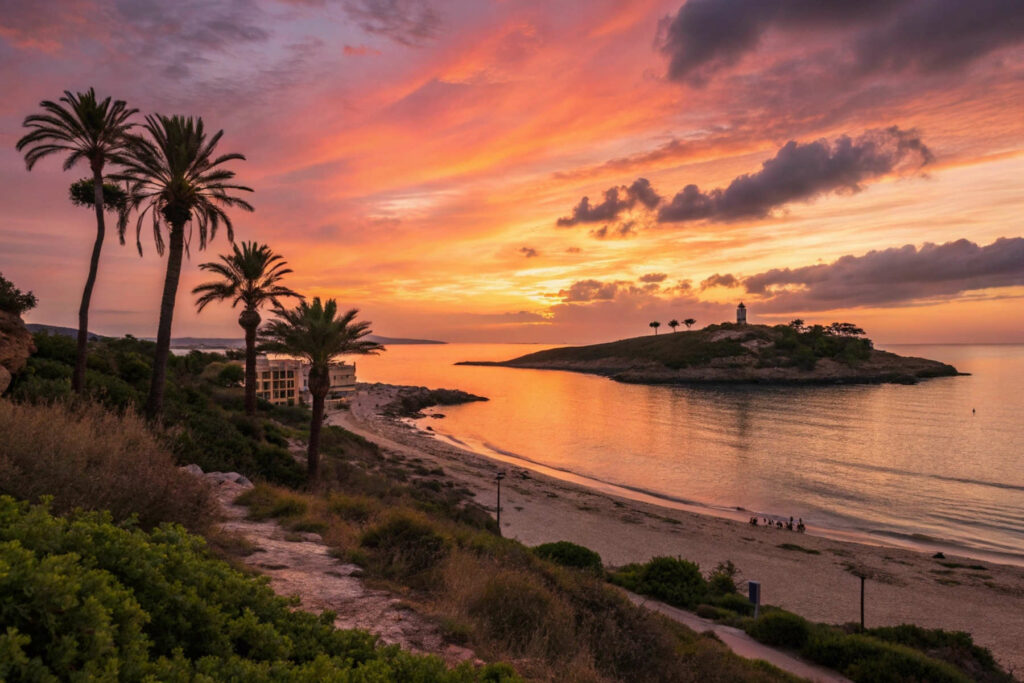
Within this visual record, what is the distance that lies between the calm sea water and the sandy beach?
16.6ft

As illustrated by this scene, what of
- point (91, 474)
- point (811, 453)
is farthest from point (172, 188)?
point (811, 453)

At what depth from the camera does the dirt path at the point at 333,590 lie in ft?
20.6

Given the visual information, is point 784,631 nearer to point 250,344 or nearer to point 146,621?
point 146,621

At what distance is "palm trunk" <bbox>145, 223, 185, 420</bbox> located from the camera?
67.1 ft

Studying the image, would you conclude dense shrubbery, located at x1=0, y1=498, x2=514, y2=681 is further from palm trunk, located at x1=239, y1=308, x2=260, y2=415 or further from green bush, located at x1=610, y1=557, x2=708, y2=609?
palm trunk, located at x1=239, y1=308, x2=260, y2=415

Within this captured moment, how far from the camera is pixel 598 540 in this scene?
105 feet

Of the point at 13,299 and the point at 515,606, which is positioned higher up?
the point at 13,299

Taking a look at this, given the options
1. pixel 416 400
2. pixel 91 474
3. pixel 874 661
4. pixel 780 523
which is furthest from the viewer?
pixel 416 400

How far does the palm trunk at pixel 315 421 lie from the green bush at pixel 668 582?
13979 millimetres

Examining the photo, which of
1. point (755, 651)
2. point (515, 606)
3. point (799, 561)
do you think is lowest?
point (799, 561)

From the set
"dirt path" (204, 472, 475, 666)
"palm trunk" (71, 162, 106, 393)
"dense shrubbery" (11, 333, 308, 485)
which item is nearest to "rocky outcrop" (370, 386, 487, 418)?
Answer: "dense shrubbery" (11, 333, 308, 485)

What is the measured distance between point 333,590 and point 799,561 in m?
29.9

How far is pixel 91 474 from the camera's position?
6.55m

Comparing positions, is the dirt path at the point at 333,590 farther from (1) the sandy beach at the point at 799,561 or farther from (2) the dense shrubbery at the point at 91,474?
(1) the sandy beach at the point at 799,561
